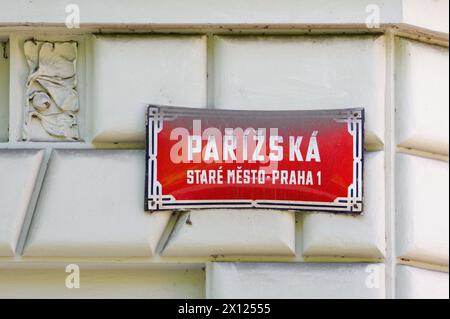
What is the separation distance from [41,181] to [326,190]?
1.25 m

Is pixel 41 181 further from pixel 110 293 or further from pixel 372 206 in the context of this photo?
pixel 372 206

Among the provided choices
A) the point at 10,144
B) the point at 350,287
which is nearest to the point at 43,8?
the point at 10,144

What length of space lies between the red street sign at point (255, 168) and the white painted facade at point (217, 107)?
0.23 ft

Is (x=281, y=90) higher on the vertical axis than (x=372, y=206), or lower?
higher

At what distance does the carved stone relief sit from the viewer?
332 inches

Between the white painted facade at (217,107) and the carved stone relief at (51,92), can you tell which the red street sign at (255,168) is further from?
the carved stone relief at (51,92)

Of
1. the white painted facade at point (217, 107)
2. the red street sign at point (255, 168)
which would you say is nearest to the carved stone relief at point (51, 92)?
the white painted facade at point (217, 107)

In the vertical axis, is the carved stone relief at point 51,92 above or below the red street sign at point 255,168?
above

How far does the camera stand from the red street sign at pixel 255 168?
27.0 ft

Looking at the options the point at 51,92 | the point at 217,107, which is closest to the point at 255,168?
the point at 217,107

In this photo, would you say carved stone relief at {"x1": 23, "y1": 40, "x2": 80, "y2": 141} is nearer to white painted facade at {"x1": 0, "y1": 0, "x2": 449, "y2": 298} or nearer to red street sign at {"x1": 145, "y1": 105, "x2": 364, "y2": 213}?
white painted facade at {"x1": 0, "y1": 0, "x2": 449, "y2": 298}

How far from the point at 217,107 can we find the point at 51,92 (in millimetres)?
742
